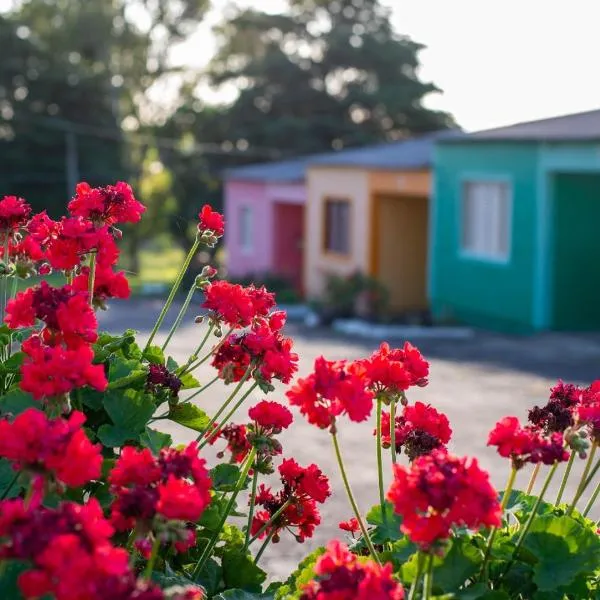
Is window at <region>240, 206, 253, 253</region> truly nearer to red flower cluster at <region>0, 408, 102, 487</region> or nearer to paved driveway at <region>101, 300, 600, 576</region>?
paved driveway at <region>101, 300, 600, 576</region>

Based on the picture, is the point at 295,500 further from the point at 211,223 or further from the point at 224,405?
the point at 211,223

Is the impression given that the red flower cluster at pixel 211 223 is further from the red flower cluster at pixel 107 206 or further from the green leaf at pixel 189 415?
the green leaf at pixel 189 415

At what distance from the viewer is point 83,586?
6.63 ft

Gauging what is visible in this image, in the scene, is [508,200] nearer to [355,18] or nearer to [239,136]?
[239,136]

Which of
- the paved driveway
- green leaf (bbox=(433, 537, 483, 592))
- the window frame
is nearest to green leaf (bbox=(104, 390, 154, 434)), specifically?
green leaf (bbox=(433, 537, 483, 592))

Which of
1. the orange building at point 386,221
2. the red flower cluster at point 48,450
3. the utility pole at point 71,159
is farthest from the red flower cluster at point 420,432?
the utility pole at point 71,159

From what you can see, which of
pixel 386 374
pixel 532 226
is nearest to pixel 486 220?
pixel 532 226

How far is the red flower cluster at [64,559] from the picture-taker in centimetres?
202

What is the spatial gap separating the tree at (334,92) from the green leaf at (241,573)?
35.5 metres

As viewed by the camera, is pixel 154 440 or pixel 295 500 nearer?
pixel 154 440

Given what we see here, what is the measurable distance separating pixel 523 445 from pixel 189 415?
1.17 m

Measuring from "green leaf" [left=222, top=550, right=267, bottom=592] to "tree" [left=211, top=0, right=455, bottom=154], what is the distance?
35.5 m

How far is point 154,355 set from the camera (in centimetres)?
364

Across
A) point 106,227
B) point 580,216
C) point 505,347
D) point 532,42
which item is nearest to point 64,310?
point 106,227
